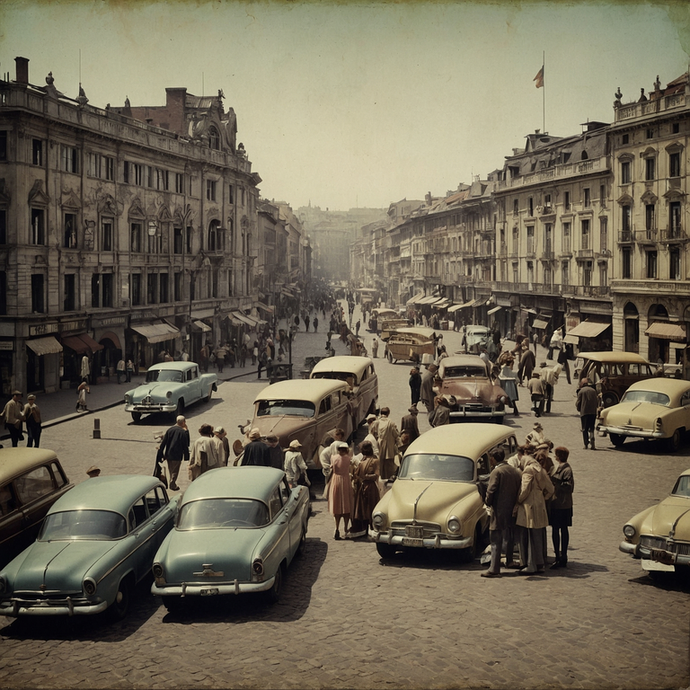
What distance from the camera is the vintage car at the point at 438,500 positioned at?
1138 centimetres

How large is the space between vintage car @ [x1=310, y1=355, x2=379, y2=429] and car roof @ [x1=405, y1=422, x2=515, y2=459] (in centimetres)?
682

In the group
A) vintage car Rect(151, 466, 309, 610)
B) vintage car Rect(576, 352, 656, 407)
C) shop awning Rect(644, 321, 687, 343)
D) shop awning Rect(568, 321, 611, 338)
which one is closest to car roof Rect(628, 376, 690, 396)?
vintage car Rect(576, 352, 656, 407)

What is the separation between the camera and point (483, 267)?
2933 inches

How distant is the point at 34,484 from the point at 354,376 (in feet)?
36.1

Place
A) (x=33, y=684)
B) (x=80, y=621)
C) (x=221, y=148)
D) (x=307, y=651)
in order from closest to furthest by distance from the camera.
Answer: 1. (x=33, y=684)
2. (x=307, y=651)
3. (x=80, y=621)
4. (x=221, y=148)

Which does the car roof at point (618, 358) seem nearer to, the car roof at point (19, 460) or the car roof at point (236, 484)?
the car roof at point (236, 484)

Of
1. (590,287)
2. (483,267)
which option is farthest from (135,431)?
(483,267)

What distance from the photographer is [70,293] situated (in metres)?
36.6

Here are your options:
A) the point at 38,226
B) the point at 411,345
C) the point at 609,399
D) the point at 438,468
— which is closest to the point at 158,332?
the point at 38,226

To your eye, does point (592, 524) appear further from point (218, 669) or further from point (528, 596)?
point (218, 669)

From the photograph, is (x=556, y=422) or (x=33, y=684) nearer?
(x=33, y=684)

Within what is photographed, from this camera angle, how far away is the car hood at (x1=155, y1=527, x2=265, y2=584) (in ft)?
32.2

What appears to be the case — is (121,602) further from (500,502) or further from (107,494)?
(500,502)

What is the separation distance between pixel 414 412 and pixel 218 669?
32.3 feet
